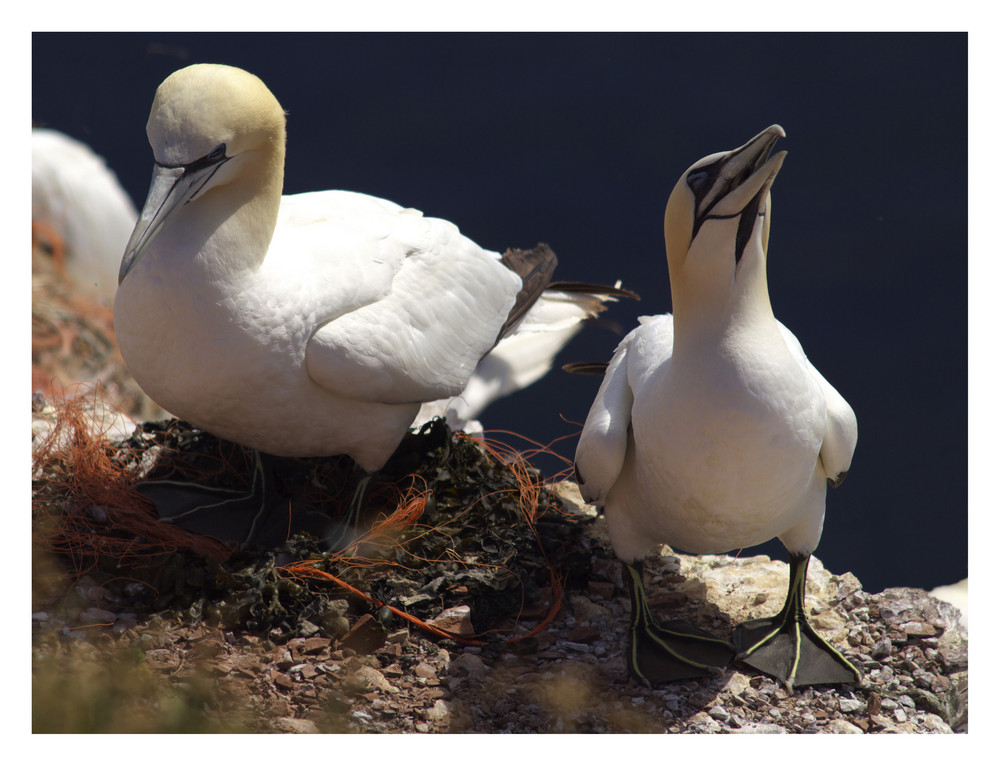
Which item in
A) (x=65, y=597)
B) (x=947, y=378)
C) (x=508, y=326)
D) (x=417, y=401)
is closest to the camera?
(x=65, y=597)

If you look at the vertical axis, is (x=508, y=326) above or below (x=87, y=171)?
below

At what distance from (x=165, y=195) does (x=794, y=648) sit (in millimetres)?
2950

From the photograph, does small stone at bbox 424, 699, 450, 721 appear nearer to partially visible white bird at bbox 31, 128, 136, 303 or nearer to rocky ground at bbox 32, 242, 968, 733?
rocky ground at bbox 32, 242, 968, 733

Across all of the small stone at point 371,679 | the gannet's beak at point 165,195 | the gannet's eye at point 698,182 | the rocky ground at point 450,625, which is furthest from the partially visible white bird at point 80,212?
the gannet's eye at point 698,182

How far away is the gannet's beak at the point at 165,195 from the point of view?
3531mm

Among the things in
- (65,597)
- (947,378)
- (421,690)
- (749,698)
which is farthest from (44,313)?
(947,378)

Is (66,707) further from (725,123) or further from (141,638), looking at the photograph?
(725,123)

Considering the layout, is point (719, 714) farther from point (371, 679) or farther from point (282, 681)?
point (282, 681)

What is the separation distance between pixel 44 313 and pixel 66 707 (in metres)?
5.57

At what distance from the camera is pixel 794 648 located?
3.95 metres

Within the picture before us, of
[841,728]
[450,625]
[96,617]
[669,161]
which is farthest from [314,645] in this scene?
[669,161]

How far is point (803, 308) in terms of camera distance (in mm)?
7902

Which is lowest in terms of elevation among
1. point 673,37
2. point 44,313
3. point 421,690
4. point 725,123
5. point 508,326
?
point 421,690

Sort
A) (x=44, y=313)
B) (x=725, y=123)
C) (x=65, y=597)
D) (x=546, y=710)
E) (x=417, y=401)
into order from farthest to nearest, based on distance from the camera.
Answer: (x=725, y=123)
(x=44, y=313)
(x=417, y=401)
(x=65, y=597)
(x=546, y=710)
